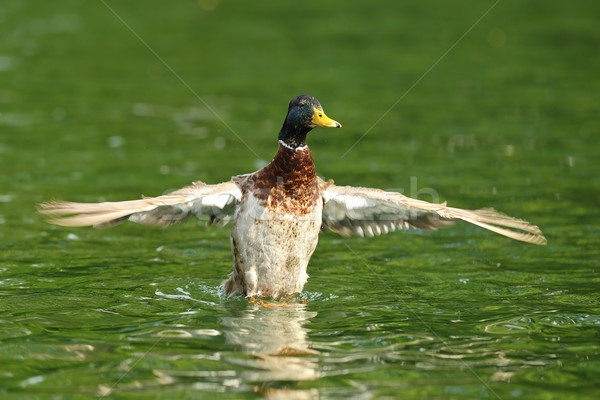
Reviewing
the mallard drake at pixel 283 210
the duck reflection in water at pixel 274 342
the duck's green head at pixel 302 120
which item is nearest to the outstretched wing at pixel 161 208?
the mallard drake at pixel 283 210

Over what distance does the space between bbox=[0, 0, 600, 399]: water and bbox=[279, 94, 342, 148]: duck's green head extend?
1531mm

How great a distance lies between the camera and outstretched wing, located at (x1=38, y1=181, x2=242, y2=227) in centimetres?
751

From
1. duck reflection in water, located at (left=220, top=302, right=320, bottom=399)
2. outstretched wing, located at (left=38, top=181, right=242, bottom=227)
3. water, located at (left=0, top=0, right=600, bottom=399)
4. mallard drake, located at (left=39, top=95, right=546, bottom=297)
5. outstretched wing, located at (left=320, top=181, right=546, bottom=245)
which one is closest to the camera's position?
duck reflection in water, located at (left=220, top=302, right=320, bottom=399)

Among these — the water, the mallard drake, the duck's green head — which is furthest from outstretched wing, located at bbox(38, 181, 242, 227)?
the water

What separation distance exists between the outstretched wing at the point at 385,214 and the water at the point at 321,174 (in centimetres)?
63

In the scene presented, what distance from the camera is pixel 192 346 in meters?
7.40

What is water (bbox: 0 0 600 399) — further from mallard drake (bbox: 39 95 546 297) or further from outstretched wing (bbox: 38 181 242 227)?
outstretched wing (bbox: 38 181 242 227)

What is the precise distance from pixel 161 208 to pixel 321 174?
5.33 m

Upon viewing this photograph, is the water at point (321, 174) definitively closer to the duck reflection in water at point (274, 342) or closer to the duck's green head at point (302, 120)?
the duck reflection in water at point (274, 342)

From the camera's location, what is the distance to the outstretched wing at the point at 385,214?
837 cm

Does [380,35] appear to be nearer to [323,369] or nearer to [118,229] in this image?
[118,229]

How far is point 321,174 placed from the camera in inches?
530

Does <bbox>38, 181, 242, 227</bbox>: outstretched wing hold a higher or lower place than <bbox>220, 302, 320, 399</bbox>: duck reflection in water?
higher

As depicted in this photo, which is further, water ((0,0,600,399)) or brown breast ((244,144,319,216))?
brown breast ((244,144,319,216))
